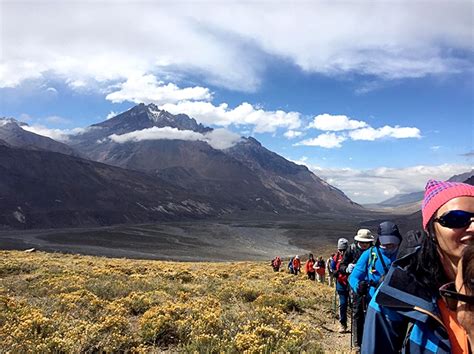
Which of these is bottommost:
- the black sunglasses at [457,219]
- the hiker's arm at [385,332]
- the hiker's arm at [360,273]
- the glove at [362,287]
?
the glove at [362,287]

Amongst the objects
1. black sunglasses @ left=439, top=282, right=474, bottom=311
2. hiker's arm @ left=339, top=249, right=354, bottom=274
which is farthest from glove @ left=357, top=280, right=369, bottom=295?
black sunglasses @ left=439, top=282, right=474, bottom=311

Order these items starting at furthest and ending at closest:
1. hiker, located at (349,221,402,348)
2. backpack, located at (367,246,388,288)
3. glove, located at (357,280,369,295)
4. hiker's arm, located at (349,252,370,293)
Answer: hiker's arm, located at (349,252,370,293)
glove, located at (357,280,369,295)
backpack, located at (367,246,388,288)
hiker, located at (349,221,402,348)

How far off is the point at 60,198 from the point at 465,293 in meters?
177

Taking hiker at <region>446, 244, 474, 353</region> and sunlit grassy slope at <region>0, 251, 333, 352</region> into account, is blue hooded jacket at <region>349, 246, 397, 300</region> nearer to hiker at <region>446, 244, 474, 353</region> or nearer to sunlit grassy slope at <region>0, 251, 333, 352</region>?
sunlit grassy slope at <region>0, 251, 333, 352</region>

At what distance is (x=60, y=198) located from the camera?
530 ft

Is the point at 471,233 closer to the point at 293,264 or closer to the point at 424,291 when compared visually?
the point at 424,291

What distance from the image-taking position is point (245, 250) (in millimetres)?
85188

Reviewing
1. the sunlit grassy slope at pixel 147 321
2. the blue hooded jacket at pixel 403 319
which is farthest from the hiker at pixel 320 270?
the blue hooded jacket at pixel 403 319

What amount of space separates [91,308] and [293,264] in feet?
51.4

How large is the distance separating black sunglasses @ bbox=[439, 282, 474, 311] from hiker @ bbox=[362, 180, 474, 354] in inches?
2.6

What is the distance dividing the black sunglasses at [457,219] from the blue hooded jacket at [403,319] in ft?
0.91

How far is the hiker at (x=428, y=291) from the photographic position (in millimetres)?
1904

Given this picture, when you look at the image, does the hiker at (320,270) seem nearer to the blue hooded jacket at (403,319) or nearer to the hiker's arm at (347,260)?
the hiker's arm at (347,260)

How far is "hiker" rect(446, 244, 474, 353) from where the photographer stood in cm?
173
